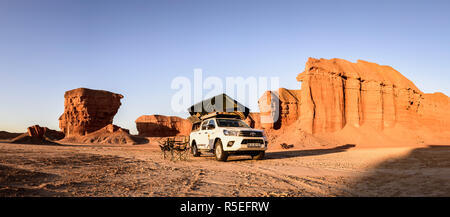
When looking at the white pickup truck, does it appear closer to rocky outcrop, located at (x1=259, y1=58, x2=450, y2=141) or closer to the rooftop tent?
the rooftop tent

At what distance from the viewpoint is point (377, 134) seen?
3197 centimetres

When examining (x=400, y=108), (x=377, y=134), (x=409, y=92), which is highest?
(x=409, y=92)

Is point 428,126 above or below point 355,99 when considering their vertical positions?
below

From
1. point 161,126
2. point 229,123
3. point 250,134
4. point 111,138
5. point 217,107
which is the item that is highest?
point 217,107

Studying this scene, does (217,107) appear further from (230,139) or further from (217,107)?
(230,139)

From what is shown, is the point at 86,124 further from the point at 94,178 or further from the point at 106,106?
the point at 94,178

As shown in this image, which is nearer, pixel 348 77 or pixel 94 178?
pixel 94 178

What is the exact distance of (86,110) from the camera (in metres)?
57.8

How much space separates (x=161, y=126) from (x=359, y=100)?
67.9 m

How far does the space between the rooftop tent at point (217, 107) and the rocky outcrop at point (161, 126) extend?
68.3 meters

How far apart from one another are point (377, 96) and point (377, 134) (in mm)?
6330

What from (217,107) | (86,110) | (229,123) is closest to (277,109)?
(217,107)
